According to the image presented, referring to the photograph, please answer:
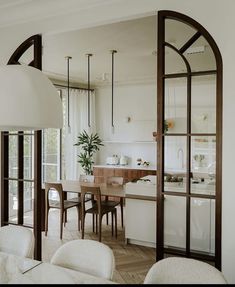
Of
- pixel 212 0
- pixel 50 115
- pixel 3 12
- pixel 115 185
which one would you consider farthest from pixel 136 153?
pixel 50 115

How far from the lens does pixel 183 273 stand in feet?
5.72

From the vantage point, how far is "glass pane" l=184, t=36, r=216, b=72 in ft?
8.52

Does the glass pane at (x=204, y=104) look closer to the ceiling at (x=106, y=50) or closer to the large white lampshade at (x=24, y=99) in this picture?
the ceiling at (x=106, y=50)

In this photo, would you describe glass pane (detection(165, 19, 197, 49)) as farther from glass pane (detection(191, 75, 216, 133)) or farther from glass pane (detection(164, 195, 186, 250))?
glass pane (detection(164, 195, 186, 250))

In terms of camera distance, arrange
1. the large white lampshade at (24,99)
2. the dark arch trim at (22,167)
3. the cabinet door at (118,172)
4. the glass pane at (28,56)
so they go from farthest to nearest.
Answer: the cabinet door at (118,172) < the glass pane at (28,56) < the dark arch trim at (22,167) < the large white lampshade at (24,99)

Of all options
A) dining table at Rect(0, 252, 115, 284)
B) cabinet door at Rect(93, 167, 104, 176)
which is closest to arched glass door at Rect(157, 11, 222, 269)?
dining table at Rect(0, 252, 115, 284)

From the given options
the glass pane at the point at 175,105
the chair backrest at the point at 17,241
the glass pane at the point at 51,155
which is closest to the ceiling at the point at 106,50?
the glass pane at the point at 175,105

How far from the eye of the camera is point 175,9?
2.67 m

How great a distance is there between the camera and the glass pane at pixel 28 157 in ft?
12.1

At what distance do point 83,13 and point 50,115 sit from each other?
195cm

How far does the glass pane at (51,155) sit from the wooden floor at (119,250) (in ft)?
4.52

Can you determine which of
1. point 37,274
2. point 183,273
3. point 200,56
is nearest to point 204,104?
point 200,56

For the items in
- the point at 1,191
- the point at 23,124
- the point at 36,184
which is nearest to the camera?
the point at 23,124

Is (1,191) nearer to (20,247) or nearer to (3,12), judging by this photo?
(20,247)
